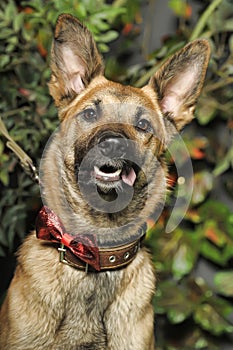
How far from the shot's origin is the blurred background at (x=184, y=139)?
2629mm

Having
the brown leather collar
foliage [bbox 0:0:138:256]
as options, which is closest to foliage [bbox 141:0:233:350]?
foliage [bbox 0:0:138:256]

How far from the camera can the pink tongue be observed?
A: 177 centimetres

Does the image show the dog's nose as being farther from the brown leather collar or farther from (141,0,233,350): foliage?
(141,0,233,350): foliage

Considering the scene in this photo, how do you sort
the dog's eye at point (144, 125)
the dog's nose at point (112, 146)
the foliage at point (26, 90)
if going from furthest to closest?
the foliage at point (26, 90) < the dog's eye at point (144, 125) < the dog's nose at point (112, 146)

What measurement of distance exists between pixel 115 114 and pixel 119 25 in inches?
45.1

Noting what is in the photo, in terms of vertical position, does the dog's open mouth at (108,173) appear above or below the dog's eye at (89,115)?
below

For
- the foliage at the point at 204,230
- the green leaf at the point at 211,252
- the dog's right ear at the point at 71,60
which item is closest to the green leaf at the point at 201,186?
the foliage at the point at 204,230

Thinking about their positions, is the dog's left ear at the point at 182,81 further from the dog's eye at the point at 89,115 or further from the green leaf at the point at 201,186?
the green leaf at the point at 201,186

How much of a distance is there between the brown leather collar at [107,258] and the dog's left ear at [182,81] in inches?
15.4

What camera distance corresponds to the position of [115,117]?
1886mm

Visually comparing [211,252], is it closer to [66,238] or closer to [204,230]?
[204,230]

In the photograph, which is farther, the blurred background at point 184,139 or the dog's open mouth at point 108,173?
the blurred background at point 184,139

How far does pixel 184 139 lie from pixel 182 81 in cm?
76

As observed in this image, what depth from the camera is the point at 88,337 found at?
183cm
